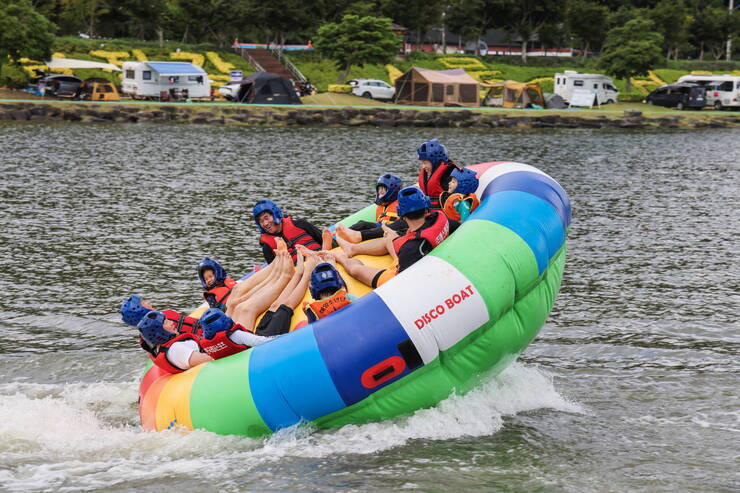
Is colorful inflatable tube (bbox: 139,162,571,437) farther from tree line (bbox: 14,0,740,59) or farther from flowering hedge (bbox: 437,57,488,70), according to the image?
flowering hedge (bbox: 437,57,488,70)

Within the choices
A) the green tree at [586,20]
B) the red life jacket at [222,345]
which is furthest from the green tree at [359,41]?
the red life jacket at [222,345]

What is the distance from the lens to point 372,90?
54938 mm

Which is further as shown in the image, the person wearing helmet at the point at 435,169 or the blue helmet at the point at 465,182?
the person wearing helmet at the point at 435,169

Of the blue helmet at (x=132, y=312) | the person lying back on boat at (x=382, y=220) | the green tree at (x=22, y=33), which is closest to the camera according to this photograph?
the blue helmet at (x=132, y=312)

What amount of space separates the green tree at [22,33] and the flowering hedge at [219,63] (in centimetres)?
1238

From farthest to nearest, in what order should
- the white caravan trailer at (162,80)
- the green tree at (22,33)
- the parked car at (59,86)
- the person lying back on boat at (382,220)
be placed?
the white caravan trailer at (162,80) → the parked car at (59,86) → the green tree at (22,33) → the person lying back on boat at (382,220)

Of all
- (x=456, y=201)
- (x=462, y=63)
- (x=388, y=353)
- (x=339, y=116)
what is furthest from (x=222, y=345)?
(x=462, y=63)

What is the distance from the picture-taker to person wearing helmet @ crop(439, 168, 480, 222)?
10.5m

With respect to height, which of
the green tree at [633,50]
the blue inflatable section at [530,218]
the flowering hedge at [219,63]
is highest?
the green tree at [633,50]

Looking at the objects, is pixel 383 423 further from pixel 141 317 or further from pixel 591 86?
pixel 591 86

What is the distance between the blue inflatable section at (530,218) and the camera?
9.18m

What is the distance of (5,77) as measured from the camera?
50531 mm

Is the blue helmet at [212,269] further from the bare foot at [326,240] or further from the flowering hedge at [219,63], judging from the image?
the flowering hedge at [219,63]

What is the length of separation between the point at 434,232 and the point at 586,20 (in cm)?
6824
